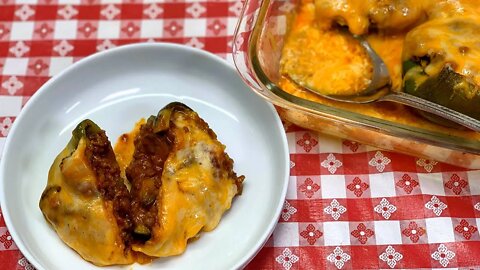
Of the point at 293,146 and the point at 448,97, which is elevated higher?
the point at 448,97

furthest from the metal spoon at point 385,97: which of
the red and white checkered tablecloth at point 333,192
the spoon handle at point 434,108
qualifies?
the red and white checkered tablecloth at point 333,192

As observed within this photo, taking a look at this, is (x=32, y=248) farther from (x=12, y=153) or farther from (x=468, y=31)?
(x=468, y=31)

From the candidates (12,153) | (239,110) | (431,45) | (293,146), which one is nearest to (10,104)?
(12,153)

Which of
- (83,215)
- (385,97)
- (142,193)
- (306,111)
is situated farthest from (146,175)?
(385,97)

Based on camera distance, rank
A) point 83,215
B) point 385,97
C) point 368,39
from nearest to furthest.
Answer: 1. point 83,215
2. point 385,97
3. point 368,39

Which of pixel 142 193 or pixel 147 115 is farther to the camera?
pixel 147 115

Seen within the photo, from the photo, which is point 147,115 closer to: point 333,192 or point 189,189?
point 189,189

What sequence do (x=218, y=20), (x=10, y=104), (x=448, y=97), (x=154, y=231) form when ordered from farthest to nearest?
1. (x=218, y=20)
2. (x=10, y=104)
3. (x=448, y=97)
4. (x=154, y=231)
